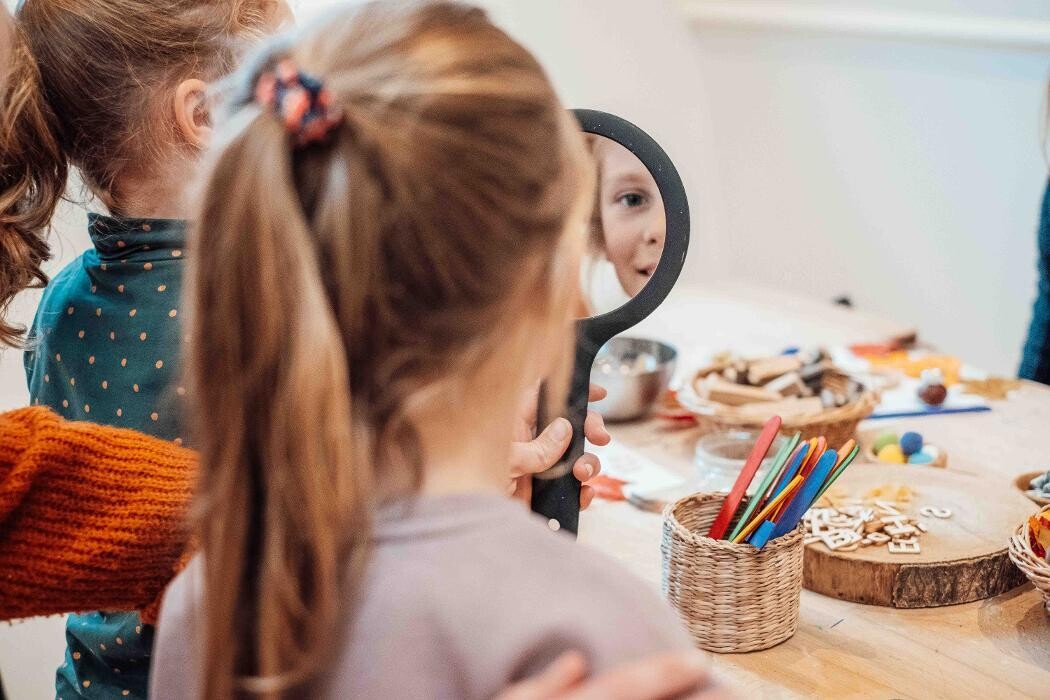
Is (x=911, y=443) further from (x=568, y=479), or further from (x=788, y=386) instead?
(x=568, y=479)

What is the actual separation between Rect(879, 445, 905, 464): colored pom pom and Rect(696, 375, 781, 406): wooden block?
0.49ft

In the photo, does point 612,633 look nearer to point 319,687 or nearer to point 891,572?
point 319,687

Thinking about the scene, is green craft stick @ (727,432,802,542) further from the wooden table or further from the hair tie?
the hair tie

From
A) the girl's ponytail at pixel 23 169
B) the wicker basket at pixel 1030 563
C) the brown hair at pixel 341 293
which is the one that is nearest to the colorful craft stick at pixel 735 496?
the wicker basket at pixel 1030 563

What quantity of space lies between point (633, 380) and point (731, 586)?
553 mm

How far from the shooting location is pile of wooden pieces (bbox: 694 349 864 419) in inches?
53.1

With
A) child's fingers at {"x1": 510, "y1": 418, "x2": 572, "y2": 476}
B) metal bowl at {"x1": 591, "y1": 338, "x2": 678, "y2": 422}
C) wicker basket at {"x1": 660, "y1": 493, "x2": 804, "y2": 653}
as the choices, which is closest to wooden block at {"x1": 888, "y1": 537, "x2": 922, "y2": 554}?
wicker basket at {"x1": 660, "y1": 493, "x2": 804, "y2": 653}

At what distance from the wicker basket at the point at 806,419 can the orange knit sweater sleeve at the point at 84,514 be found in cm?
71

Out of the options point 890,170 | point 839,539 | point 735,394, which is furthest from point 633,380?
point 890,170

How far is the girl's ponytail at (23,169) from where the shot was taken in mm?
912

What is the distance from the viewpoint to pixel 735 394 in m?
1.37

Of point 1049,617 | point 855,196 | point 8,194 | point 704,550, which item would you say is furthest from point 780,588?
point 855,196

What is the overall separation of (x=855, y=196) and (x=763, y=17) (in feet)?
1.77

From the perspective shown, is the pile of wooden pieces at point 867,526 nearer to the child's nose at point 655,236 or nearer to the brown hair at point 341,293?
the child's nose at point 655,236
